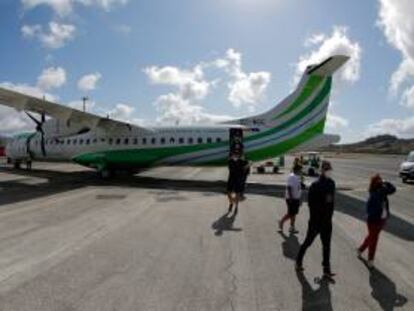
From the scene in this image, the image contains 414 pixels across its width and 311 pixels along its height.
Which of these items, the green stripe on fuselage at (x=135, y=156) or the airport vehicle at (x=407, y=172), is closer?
the green stripe on fuselage at (x=135, y=156)

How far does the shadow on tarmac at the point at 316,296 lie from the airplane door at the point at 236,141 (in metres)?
17.7

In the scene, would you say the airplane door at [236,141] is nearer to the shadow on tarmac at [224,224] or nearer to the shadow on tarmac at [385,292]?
the shadow on tarmac at [224,224]

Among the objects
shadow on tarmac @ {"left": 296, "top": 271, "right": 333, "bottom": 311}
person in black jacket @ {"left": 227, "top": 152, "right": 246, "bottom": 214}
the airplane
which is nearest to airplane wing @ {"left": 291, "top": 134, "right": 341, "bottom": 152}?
the airplane

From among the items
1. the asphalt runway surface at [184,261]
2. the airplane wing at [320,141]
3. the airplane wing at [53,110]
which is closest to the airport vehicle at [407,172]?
the airplane wing at [320,141]

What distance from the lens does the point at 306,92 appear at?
2452 cm

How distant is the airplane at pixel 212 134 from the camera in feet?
79.9

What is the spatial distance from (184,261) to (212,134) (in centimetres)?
1728

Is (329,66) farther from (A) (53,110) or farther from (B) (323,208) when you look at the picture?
(B) (323,208)

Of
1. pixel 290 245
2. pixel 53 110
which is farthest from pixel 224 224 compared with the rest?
pixel 53 110

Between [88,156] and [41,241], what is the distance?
1847 centimetres

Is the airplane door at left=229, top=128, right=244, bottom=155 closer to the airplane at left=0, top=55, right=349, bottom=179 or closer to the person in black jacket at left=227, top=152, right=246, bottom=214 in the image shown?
the airplane at left=0, top=55, right=349, bottom=179

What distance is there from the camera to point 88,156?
28.0m

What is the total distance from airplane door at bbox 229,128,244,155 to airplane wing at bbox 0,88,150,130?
5733 millimetres

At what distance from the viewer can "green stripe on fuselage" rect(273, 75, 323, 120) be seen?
24.2 meters
